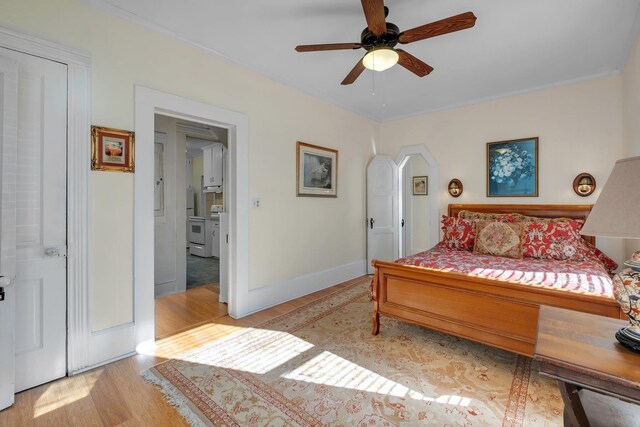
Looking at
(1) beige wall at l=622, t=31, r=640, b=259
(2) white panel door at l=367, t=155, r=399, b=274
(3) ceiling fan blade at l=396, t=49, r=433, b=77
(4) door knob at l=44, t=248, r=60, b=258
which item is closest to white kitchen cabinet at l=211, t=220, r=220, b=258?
(2) white panel door at l=367, t=155, r=399, b=274

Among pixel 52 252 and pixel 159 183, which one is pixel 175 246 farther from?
pixel 52 252

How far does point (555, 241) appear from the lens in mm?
3111

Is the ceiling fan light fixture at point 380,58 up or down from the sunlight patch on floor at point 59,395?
up

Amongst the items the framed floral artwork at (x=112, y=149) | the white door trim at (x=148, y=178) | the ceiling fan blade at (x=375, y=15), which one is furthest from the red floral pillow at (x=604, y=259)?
the framed floral artwork at (x=112, y=149)

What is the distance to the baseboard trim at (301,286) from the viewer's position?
3316mm

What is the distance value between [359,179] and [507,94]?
237 centimetres

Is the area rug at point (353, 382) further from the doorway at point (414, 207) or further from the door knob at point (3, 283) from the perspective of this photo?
the doorway at point (414, 207)

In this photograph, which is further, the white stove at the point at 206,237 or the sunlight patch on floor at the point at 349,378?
the white stove at the point at 206,237

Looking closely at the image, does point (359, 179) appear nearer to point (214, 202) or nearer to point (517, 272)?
point (517, 272)

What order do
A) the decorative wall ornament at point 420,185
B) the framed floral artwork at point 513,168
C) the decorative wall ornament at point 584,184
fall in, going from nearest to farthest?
the decorative wall ornament at point 584,184, the framed floral artwork at point 513,168, the decorative wall ornament at point 420,185

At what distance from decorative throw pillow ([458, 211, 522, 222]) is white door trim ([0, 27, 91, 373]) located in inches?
161

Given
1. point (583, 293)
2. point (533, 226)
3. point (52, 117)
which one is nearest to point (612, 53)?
point (533, 226)

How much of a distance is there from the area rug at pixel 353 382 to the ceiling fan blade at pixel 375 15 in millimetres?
2419

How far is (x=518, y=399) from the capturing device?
181cm
